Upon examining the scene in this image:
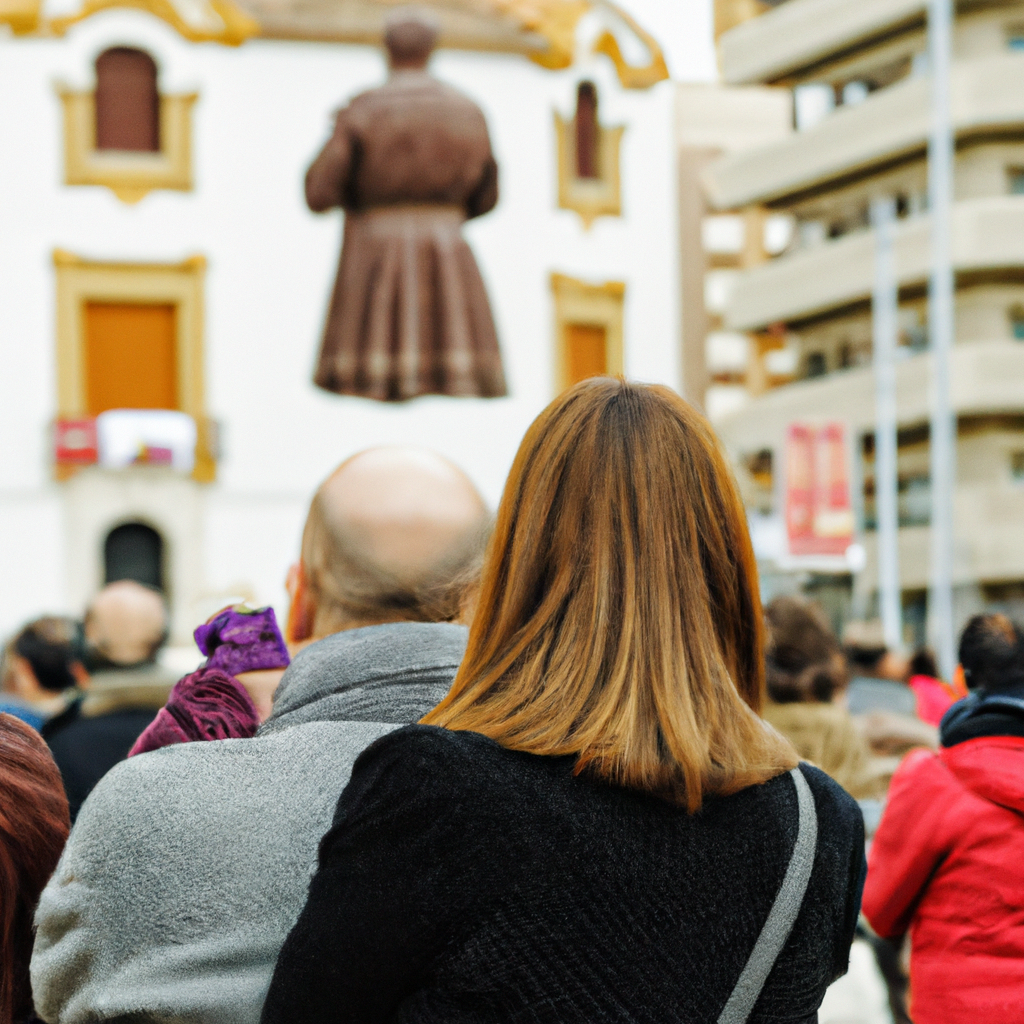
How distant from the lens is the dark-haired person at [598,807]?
1.33m

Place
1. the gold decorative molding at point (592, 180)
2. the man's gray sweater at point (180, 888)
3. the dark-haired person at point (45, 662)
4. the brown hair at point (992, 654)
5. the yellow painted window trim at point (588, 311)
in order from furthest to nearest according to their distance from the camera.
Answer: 1. the gold decorative molding at point (592, 180)
2. the yellow painted window trim at point (588, 311)
3. the dark-haired person at point (45, 662)
4. the brown hair at point (992, 654)
5. the man's gray sweater at point (180, 888)

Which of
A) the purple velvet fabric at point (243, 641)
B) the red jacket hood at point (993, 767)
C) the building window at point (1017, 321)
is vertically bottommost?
the red jacket hood at point (993, 767)

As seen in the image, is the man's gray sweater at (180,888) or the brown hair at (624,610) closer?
the brown hair at (624,610)

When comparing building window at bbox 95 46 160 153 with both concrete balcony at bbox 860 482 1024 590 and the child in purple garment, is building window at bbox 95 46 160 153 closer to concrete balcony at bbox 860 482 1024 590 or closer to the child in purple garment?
concrete balcony at bbox 860 482 1024 590

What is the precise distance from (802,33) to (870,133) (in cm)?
292

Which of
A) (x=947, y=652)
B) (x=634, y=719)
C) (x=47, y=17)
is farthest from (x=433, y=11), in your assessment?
(x=634, y=719)

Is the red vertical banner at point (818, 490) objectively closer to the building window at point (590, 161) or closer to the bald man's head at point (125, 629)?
the building window at point (590, 161)

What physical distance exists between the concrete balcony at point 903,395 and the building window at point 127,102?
10.9m

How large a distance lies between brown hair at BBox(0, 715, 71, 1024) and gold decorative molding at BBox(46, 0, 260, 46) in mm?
16847

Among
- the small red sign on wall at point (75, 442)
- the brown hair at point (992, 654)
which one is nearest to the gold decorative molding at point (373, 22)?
the small red sign on wall at point (75, 442)

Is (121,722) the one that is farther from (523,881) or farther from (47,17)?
(47,17)

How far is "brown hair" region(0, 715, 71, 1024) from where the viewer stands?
177cm

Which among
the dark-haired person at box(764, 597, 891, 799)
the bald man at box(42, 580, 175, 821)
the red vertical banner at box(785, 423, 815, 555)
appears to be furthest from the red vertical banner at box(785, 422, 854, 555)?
the bald man at box(42, 580, 175, 821)

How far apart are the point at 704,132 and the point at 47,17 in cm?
2434
